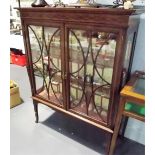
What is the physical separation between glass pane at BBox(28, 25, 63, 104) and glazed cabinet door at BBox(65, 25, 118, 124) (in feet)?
0.52

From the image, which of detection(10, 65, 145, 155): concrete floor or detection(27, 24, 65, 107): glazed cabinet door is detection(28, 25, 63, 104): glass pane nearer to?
detection(27, 24, 65, 107): glazed cabinet door

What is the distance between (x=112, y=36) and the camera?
1221 millimetres

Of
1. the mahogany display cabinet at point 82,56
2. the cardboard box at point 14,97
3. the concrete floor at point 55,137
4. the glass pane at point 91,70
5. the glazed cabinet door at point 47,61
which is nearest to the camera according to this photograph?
the mahogany display cabinet at point 82,56

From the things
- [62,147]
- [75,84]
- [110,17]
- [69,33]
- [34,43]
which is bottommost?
[62,147]

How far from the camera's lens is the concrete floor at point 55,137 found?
1.81 meters

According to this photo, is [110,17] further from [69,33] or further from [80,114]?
[80,114]

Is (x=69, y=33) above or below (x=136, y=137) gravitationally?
above

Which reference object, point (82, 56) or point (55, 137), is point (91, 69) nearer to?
point (82, 56)

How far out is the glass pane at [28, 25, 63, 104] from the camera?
1.59 meters

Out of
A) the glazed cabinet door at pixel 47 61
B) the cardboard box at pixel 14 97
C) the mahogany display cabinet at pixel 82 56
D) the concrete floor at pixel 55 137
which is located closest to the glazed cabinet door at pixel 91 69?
the mahogany display cabinet at pixel 82 56

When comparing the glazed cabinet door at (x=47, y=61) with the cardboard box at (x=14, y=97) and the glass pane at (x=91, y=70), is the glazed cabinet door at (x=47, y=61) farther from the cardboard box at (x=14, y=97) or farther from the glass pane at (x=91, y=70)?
the cardboard box at (x=14, y=97)

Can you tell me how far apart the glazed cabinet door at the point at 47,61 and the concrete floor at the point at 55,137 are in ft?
1.37
